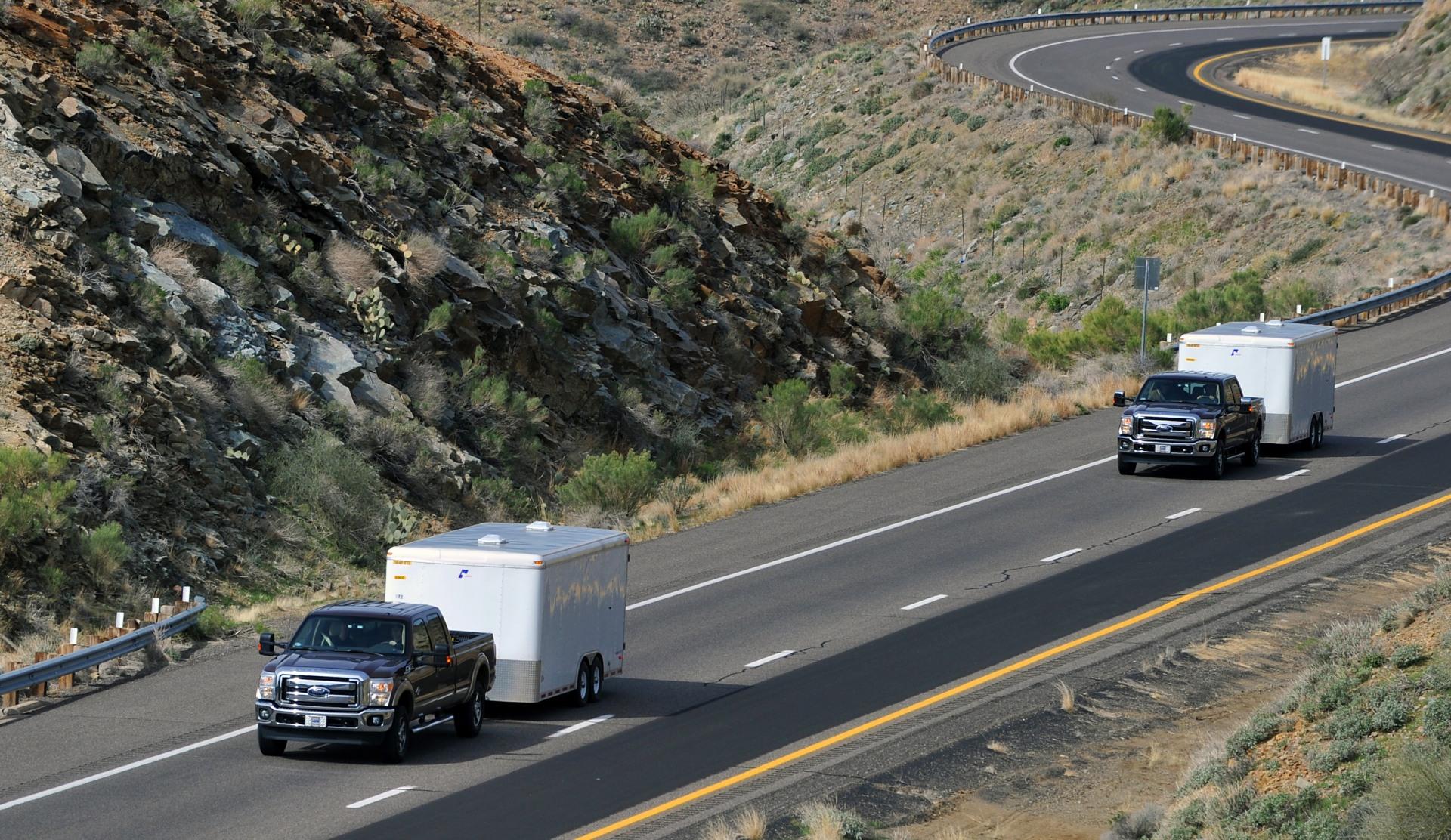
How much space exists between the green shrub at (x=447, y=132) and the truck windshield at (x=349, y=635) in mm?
20993

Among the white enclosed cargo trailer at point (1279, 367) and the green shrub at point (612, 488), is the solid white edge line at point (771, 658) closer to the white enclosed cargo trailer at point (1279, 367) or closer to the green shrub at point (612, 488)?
the green shrub at point (612, 488)

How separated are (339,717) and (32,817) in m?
2.59

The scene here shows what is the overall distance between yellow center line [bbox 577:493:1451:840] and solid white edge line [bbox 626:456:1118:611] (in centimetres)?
524

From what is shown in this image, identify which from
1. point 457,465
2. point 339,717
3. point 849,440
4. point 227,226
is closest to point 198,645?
point 339,717

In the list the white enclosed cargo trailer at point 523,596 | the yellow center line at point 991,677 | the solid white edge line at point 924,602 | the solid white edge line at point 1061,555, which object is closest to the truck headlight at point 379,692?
the white enclosed cargo trailer at point 523,596

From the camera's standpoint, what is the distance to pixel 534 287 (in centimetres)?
3325

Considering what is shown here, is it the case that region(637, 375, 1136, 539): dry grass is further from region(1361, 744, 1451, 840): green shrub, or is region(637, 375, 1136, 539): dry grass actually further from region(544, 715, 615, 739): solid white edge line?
region(1361, 744, 1451, 840): green shrub

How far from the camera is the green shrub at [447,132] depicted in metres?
35.7

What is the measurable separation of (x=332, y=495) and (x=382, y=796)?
10.4 m

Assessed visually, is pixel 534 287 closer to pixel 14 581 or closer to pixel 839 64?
pixel 14 581

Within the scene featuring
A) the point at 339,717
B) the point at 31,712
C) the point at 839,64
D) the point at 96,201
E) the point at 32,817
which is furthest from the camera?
the point at 839,64

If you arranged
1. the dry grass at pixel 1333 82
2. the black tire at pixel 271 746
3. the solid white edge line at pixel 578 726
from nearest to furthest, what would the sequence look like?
the black tire at pixel 271 746 < the solid white edge line at pixel 578 726 < the dry grass at pixel 1333 82

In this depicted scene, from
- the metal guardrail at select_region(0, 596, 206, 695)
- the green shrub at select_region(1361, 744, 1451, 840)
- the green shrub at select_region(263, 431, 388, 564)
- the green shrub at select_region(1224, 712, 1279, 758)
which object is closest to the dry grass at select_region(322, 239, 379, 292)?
the green shrub at select_region(263, 431, 388, 564)

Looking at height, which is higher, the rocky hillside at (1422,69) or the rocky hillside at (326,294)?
the rocky hillside at (1422,69)
